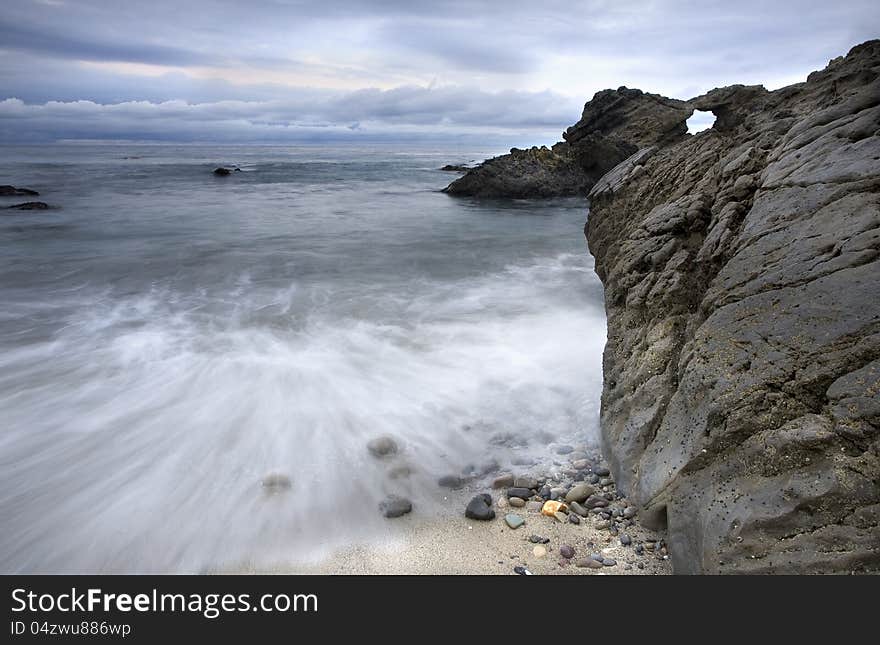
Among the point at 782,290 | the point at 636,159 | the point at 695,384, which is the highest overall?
the point at 636,159

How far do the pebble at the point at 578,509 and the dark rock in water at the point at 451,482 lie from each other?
1.11 metres

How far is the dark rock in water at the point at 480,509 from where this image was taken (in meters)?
4.72

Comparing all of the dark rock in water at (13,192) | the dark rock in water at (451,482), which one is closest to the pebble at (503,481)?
the dark rock in water at (451,482)

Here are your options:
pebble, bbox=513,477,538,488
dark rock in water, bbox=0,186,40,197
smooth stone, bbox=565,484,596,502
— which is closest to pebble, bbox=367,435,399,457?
pebble, bbox=513,477,538,488

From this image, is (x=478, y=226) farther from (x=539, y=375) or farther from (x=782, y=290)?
(x=782, y=290)

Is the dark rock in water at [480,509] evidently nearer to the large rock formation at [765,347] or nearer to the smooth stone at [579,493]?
the smooth stone at [579,493]

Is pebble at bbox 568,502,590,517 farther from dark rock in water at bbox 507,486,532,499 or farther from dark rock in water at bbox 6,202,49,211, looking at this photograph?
dark rock in water at bbox 6,202,49,211

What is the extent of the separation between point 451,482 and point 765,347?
3.03 meters

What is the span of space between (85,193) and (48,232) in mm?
15682

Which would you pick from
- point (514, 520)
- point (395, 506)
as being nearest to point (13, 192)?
point (395, 506)

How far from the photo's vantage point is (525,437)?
609 cm

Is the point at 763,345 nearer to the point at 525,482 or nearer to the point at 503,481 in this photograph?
the point at 525,482

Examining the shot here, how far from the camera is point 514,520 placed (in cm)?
462
